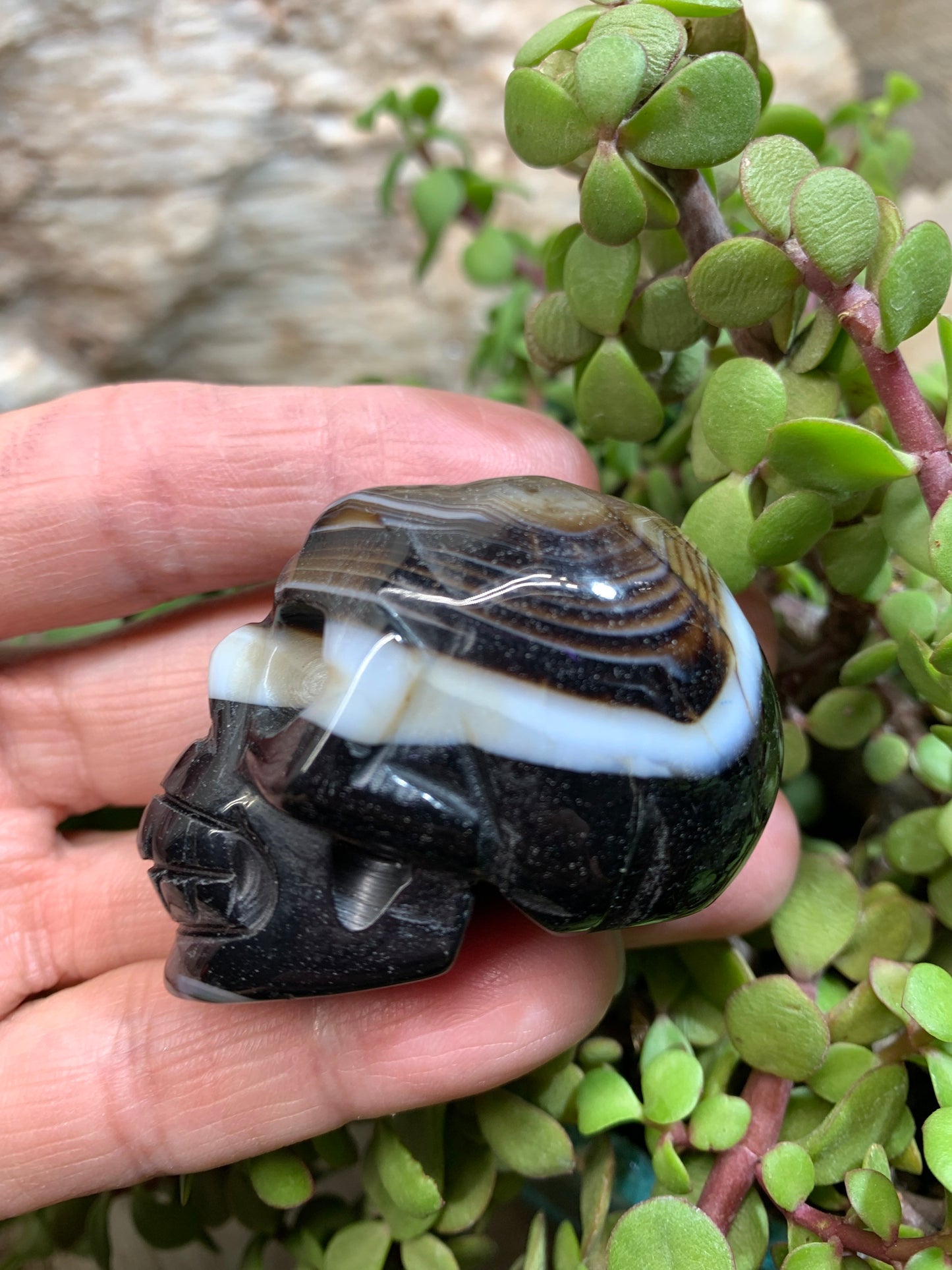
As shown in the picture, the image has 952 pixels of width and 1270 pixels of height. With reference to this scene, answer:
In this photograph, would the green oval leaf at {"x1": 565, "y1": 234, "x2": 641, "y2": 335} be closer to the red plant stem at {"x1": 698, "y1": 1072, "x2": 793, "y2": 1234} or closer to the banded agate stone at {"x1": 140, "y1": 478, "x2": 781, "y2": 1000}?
the banded agate stone at {"x1": 140, "y1": 478, "x2": 781, "y2": 1000}

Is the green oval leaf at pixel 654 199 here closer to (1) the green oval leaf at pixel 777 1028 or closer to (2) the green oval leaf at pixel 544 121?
(2) the green oval leaf at pixel 544 121

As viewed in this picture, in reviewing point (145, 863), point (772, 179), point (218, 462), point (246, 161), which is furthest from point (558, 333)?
point (246, 161)

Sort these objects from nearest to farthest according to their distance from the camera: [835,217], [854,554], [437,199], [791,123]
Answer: [835,217] → [854,554] → [791,123] → [437,199]

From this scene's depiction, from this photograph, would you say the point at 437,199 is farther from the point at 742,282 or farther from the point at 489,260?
the point at 742,282

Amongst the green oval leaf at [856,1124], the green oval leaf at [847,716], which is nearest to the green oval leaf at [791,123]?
the green oval leaf at [847,716]

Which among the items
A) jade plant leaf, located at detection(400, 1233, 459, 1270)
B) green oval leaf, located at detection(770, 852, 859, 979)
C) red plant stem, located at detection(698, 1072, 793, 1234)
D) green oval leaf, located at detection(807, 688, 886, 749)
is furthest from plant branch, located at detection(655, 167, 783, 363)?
jade plant leaf, located at detection(400, 1233, 459, 1270)

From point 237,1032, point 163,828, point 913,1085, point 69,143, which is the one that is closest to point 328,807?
point 163,828

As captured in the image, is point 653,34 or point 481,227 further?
point 481,227
